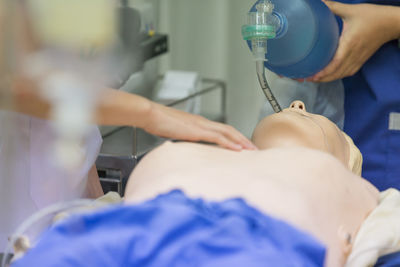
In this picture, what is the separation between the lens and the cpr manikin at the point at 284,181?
30.4 inches

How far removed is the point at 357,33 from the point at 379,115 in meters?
0.25

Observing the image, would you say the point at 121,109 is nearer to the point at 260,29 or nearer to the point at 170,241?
the point at 170,241

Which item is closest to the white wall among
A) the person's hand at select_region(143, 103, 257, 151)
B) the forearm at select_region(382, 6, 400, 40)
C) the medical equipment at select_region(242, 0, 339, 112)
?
the medical equipment at select_region(242, 0, 339, 112)

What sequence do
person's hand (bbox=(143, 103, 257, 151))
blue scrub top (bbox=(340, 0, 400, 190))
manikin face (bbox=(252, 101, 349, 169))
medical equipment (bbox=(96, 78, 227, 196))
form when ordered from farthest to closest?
1. blue scrub top (bbox=(340, 0, 400, 190))
2. medical equipment (bbox=(96, 78, 227, 196))
3. manikin face (bbox=(252, 101, 349, 169))
4. person's hand (bbox=(143, 103, 257, 151))

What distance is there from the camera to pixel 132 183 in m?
0.89

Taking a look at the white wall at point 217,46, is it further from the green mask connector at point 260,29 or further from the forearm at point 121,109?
the forearm at point 121,109

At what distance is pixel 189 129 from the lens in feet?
3.07

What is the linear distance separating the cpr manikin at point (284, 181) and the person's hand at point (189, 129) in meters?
0.02

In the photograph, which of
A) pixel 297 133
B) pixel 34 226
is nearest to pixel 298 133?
pixel 297 133

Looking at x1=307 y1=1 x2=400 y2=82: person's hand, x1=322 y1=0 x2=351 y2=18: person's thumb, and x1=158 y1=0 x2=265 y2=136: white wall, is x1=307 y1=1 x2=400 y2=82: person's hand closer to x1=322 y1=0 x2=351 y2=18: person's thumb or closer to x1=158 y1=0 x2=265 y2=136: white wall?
x1=322 y1=0 x2=351 y2=18: person's thumb

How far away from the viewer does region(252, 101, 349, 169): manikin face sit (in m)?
1.03

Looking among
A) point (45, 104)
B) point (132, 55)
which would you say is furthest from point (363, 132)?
point (45, 104)

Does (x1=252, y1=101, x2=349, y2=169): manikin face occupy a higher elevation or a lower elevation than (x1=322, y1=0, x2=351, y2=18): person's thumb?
lower

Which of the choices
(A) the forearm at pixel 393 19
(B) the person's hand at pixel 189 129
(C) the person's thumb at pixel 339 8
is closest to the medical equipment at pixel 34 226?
(B) the person's hand at pixel 189 129
